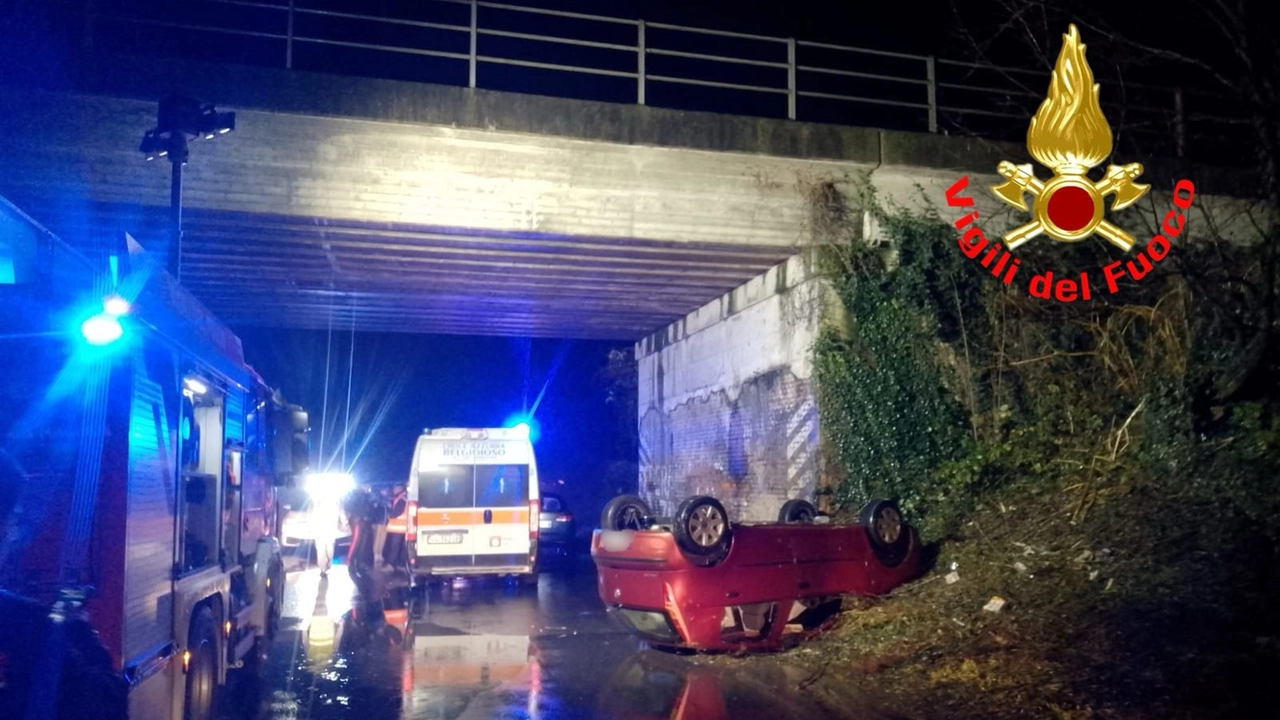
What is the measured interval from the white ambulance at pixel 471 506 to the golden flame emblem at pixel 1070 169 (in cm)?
748

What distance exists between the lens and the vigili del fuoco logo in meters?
9.72

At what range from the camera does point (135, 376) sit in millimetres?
5152

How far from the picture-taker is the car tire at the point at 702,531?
889 centimetres

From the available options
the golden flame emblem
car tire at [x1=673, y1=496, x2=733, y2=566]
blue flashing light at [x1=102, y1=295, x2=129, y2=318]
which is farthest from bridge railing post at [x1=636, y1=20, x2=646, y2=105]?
blue flashing light at [x1=102, y1=295, x2=129, y2=318]

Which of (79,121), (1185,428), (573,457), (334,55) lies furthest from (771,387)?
(573,457)

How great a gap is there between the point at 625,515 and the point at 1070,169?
19.8 feet

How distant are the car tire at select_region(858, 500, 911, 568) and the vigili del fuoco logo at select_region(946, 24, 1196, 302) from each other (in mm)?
3795

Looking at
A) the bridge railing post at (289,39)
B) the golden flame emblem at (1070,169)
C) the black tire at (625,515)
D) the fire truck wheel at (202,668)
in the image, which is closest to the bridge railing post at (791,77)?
the golden flame emblem at (1070,169)

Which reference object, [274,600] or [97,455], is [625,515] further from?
[97,455]

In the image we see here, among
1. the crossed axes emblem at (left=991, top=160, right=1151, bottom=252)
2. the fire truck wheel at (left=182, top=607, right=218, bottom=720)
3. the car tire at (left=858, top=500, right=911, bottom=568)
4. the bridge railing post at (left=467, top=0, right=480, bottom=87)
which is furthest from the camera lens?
the bridge railing post at (left=467, top=0, right=480, bottom=87)

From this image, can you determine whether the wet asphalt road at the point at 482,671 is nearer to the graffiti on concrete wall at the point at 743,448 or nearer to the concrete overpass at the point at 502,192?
the graffiti on concrete wall at the point at 743,448

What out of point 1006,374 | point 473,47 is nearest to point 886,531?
point 1006,374

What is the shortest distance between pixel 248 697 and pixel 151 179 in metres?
6.63

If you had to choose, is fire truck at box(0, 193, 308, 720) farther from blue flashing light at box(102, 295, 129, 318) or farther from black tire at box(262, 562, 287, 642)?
black tire at box(262, 562, 287, 642)
